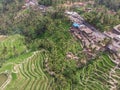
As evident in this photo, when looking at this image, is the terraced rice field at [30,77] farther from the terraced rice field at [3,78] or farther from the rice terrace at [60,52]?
the terraced rice field at [3,78]

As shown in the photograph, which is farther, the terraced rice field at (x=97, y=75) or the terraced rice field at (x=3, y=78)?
the terraced rice field at (x=3, y=78)

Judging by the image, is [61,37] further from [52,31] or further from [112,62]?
[112,62]

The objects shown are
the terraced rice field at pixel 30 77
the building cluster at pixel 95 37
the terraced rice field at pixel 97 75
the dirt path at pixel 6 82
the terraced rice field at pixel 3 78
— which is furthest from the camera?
the building cluster at pixel 95 37

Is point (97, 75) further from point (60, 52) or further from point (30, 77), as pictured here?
point (30, 77)

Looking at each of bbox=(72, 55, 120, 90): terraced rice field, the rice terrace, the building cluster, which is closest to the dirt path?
the rice terrace

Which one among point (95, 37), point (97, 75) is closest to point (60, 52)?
point (95, 37)

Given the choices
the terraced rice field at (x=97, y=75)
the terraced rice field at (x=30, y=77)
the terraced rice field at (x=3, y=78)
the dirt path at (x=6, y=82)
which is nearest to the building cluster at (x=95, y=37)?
the terraced rice field at (x=97, y=75)

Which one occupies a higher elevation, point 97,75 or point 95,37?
point 95,37
